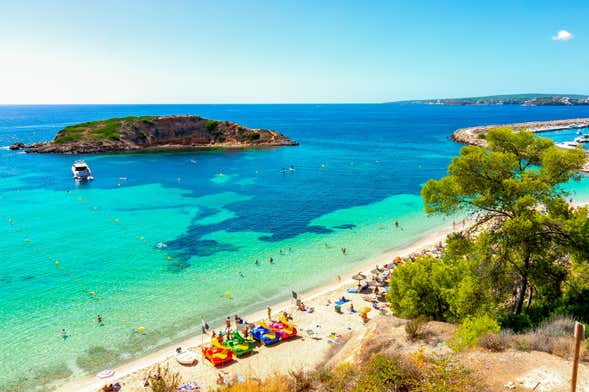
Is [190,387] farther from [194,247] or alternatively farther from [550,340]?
[194,247]

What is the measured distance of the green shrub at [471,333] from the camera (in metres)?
12.7

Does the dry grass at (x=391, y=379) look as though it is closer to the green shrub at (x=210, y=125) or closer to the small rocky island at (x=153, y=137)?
the small rocky island at (x=153, y=137)

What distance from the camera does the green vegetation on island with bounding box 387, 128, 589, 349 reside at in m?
14.5

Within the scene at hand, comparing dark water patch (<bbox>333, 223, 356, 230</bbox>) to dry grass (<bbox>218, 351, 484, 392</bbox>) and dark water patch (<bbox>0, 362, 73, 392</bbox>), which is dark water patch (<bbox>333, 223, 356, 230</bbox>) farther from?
dry grass (<bbox>218, 351, 484, 392</bbox>)

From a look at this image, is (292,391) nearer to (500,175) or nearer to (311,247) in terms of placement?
(500,175)

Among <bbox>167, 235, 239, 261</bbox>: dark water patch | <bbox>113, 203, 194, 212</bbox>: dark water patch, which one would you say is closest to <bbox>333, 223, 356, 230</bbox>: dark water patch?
<bbox>167, 235, 239, 261</bbox>: dark water patch

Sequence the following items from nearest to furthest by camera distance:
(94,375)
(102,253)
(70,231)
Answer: (94,375) < (102,253) < (70,231)

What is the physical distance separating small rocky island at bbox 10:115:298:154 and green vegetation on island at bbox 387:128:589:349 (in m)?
95.2

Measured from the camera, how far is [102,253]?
35469 millimetres

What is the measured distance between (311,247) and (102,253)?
20.2 m

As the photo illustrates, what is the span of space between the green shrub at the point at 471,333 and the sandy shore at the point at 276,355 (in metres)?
4.47

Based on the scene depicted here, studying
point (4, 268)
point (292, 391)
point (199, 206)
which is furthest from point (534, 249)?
point (199, 206)

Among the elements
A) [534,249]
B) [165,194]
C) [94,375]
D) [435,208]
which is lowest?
[94,375]

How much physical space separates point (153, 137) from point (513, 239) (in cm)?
10780
